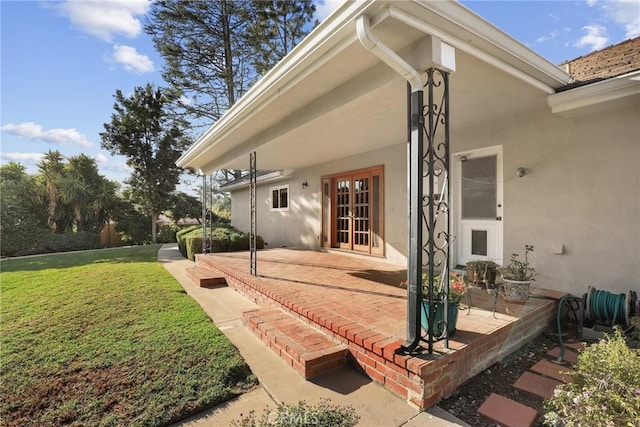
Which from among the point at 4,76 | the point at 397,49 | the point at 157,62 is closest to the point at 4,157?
the point at 157,62

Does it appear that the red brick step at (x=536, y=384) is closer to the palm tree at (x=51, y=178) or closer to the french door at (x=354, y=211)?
the french door at (x=354, y=211)

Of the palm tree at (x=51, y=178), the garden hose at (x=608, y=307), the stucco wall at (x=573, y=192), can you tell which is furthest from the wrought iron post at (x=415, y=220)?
the palm tree at (x=51, y=178)

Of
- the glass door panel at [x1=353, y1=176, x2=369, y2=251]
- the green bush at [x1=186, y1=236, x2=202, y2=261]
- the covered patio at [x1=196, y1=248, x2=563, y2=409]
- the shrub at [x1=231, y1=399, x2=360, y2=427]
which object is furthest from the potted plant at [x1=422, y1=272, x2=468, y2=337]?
the green bush at [x1=186, y1=236, x2=202, y2=261]

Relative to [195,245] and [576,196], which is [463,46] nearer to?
[576,196]

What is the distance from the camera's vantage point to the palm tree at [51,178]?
14.9 meters

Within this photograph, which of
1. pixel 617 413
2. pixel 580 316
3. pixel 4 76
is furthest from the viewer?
pixel 4 76

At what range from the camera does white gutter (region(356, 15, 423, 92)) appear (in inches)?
83.3

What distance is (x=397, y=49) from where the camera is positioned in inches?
103

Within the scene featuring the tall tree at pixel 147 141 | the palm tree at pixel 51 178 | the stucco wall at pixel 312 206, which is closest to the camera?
the stucco wall at pixel 312 206

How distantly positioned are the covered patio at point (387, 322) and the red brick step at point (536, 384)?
11.0 inches

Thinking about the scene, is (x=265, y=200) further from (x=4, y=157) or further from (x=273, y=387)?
(x=4, y=157)

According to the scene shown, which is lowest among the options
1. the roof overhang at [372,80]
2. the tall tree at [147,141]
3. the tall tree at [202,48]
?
the roof overhang at [372,80]

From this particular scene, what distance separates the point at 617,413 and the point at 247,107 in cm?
438

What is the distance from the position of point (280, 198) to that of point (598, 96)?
8.84m
